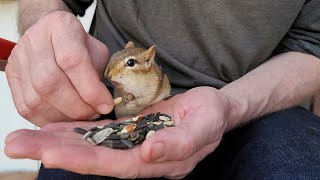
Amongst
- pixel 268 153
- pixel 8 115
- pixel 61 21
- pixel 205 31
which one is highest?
pixel 61 21

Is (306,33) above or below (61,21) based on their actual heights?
below

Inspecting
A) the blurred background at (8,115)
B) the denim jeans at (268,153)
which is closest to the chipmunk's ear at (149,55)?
the denim jeans at (268,153)

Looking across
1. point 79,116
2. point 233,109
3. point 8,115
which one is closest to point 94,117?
point 79,116

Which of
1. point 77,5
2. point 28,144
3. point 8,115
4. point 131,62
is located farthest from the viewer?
point 8,115

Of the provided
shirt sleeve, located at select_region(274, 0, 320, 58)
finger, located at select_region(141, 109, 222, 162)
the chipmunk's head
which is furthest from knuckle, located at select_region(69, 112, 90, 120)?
shirt sleeve, located at select_region(274, 0, 320, 58)

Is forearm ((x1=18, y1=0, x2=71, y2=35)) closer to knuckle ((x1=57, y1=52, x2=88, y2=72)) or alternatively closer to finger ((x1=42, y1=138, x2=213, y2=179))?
knuckle ((x1=57, y1=52, x2=88, y2=72))

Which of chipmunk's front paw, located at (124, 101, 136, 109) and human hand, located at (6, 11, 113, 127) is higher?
human hand, located at (6, 11, 113, 127)

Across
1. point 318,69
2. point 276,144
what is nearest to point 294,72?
point 318,69

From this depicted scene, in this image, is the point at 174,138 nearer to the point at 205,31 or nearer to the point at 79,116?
the point at 79,116
